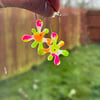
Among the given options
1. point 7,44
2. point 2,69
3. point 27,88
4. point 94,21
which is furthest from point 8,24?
point 94,21

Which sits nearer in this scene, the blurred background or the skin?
the skin

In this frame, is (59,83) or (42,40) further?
(59,83)

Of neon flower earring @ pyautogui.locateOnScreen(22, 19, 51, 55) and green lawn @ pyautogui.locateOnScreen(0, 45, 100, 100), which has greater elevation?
neon flower earring @ pyautogui.locateOnScreen(22, 19, 51, 55)

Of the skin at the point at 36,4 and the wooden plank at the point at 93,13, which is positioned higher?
the wooden plank at the point at 93,13

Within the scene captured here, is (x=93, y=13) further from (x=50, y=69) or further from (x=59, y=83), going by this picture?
(x=50, y=69)

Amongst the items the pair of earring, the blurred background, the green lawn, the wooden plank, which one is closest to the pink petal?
the pair of earring

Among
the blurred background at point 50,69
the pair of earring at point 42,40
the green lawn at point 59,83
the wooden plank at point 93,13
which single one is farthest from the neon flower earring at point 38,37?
the wooden plank at point 93,13

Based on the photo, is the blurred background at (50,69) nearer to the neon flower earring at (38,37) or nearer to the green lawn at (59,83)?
the green lawn at (59,83)

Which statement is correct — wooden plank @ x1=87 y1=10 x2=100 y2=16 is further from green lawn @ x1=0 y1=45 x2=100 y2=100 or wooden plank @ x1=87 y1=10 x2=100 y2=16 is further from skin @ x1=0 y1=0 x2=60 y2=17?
skin @ x1=0 y1=0 x2=60 y2=17

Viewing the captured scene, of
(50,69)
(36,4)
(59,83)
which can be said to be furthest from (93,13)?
(36,4)
